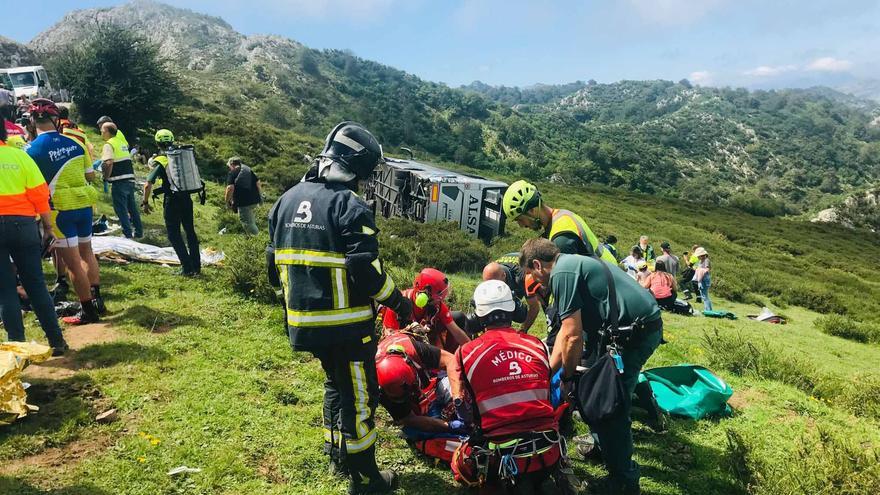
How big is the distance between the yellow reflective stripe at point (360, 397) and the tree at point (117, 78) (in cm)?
2510

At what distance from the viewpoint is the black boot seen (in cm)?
343

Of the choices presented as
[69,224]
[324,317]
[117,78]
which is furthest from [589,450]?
[117,78]

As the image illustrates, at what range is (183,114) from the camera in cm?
2986

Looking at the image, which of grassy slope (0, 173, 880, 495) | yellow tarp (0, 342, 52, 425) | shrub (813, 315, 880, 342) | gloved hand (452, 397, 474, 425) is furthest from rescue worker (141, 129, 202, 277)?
shrub (813, 315, 880, 342)

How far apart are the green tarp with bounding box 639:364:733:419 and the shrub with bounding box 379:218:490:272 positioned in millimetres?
6816

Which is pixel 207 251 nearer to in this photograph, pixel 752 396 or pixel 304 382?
pixel 304 382

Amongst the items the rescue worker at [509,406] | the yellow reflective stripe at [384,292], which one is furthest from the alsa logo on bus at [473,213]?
the yellow reflective stripe at [384,292]

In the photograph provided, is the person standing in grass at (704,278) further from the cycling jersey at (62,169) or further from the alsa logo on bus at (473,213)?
the cycling jersey at (62,169)

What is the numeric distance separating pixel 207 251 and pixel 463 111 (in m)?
113

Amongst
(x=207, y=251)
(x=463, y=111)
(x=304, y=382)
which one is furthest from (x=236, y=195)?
(x=463, y=111)

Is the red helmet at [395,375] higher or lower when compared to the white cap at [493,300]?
lower

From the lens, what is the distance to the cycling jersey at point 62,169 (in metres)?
5.47

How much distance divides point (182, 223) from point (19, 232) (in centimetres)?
338

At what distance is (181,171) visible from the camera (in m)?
7.47
